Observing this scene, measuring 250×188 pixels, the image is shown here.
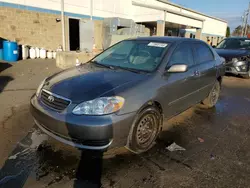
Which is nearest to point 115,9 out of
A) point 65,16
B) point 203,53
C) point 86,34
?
point 86,34

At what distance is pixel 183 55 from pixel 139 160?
2071 millimetres

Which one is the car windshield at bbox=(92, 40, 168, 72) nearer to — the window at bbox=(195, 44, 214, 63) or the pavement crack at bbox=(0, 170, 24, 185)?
the window at bbox=(195, 44, 214, 63)

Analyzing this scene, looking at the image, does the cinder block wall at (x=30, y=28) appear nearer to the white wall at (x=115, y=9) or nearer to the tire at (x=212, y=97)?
the white wall at (x=115, y=9)

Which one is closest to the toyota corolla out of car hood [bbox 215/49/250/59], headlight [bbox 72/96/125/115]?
headlight [bbox 72/96/125/115]

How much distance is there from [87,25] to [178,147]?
1286 centimetres

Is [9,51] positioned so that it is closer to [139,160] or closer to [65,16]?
[65,16]

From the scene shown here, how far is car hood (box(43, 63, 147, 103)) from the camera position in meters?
2.60

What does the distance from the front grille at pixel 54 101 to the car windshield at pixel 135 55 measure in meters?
1.22

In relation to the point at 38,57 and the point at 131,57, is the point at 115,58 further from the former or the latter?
the point at 38,57

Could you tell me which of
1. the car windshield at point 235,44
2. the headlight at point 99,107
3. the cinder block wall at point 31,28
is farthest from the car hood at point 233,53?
the cinder block wall at point 31,28

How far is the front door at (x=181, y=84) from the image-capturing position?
3283mm

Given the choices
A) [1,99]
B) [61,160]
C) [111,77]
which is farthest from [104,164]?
[1,99]

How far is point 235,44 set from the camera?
9711 mm

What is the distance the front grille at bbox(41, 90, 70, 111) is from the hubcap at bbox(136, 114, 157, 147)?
3.36 ft
